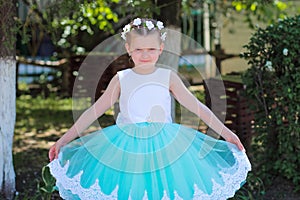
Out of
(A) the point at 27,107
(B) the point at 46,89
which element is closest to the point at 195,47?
(B) the point at 46,89

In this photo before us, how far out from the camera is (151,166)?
327cm

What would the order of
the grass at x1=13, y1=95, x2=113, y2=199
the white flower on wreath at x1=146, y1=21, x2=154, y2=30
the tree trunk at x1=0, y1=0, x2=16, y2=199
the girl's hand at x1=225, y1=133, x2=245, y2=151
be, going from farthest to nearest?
1. the grass at x1=13, y1=95, x2=113, y2=199
2. the tree trunk at x1=0, y1=0, x2=16, y2=199
3. the girl's hand at x1=225, y1=133, x2=245, y2=151
4. the white flower on wreath at x1=146, y1=21, x2=154, y2=30

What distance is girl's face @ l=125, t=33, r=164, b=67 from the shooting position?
3.42 m

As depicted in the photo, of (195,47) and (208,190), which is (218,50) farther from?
(208,190)

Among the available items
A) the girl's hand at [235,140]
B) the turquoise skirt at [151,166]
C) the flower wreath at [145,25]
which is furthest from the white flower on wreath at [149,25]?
the girl's hand at [235,140]

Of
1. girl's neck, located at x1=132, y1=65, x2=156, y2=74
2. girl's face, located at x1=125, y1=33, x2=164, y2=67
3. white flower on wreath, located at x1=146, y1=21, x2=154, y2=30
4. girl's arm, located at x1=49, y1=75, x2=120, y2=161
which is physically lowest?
girl's arm, located at x1=49, y1=75, x2=120, y2=161

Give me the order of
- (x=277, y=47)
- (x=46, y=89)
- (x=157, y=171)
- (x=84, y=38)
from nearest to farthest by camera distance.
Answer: (x=157, y=171) → (x=277, y=47) → (x=46, y=89) → (x=84, y=38)

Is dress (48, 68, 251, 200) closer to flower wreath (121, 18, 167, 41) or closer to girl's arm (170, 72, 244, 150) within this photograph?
girl's arm (170, 72, 244, 150)

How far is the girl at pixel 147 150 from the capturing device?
325 cm

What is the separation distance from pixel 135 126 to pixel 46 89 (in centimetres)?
825

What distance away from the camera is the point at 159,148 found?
335 cm

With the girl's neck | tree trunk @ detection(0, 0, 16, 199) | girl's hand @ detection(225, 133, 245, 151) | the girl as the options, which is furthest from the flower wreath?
tree trunk @ detection(0, 0, 16, 199)

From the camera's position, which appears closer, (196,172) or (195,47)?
(196,172)

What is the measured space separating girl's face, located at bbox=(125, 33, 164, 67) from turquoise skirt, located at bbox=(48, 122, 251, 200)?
392mm
